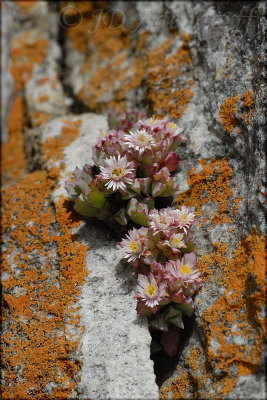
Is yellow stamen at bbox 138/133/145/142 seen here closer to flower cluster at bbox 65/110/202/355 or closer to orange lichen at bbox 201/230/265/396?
flower cluster at bbox 65/110/202/355

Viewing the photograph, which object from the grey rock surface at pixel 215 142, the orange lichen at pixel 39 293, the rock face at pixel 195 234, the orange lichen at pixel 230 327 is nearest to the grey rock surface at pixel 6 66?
the rock face at pixel 195 234

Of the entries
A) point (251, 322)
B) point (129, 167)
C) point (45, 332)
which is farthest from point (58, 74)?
point (251, 322)

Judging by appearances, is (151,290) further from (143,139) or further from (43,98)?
(43,98)

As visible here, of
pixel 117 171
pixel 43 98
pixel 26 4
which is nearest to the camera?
pixel 117 171

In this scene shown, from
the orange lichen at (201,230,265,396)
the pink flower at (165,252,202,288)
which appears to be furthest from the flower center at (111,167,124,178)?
the orange lichen at (201,230,265,396)

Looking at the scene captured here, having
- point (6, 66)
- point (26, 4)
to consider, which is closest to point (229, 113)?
point (6, 66)

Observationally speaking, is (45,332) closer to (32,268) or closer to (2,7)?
(32,268)

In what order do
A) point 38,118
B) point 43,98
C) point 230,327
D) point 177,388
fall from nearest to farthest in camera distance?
1. point 230,327
2. point 177,388
3. point 38,118
4. point 43,98
